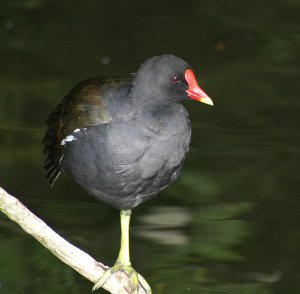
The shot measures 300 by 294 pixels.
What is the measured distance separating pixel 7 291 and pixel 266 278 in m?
1.91

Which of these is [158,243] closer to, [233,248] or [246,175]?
[233,248]

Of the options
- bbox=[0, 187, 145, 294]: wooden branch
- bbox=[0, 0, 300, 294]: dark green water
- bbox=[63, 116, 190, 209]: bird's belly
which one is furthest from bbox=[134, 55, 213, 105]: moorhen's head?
bbox=[0, 0, 300, 294]: dark green water

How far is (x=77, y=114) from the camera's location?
607 cm

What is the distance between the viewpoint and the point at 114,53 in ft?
32.9

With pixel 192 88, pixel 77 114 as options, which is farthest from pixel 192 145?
pixel 192 88

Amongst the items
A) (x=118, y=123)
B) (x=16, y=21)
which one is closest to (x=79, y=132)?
(x=118, y=123)

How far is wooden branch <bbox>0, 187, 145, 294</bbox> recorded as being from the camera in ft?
17.6

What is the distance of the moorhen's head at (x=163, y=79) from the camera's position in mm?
5771

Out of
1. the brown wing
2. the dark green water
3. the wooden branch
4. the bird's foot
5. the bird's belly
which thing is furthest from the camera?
the dark green water

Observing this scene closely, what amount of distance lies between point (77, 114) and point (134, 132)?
0.55 m

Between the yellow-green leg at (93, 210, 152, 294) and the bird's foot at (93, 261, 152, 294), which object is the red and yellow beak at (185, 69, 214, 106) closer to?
the yellow-green leg at (93, 210, 152, 294)

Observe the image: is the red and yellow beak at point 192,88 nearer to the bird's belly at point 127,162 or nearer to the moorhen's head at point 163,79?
the moorhen's head at point 163,79

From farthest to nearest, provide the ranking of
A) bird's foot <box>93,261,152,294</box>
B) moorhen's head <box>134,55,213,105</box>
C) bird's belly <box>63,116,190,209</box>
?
bird's foot <box>93,261,152,294</box>, moorhen's head <box>134,55,213,105</box>, bird's belly <box>63,116,190,209</box>

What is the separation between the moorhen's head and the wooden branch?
0.94 meters
